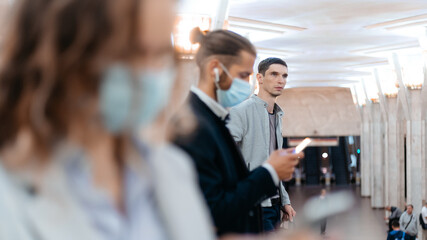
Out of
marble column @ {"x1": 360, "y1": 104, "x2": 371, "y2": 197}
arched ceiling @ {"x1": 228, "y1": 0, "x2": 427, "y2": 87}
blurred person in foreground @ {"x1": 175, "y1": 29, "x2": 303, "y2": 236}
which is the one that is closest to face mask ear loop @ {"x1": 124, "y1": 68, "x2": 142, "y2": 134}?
blurred person in foreground @ {"x1": 175, "y1": 29, "x2": 303, "y2": 236}

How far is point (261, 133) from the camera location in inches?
169

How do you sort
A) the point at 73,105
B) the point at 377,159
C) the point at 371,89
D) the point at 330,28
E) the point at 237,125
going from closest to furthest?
the point at 73,105, the point at 237,125, the point at 330,28, the point at 371,89, the point at 377,159

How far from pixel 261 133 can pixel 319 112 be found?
2699cm

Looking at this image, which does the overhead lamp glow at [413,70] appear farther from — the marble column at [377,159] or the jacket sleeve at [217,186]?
the jacket sleeve at [217,186]

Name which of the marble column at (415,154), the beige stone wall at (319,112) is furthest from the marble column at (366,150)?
the marble column at (415,154)

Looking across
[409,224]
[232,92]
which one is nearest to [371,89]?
[409,224]

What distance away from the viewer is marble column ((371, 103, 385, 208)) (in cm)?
2502

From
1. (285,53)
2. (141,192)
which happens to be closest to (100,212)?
(141,192)

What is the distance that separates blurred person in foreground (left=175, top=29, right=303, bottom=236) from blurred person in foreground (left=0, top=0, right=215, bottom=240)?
3.47ft

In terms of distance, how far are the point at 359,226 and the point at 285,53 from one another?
5489 millimetres

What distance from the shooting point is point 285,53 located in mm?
17438

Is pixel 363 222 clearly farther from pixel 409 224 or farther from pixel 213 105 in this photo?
pixel 213 105

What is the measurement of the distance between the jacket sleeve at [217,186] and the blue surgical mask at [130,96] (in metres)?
1.05

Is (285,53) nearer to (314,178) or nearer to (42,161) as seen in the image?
(42,161)
